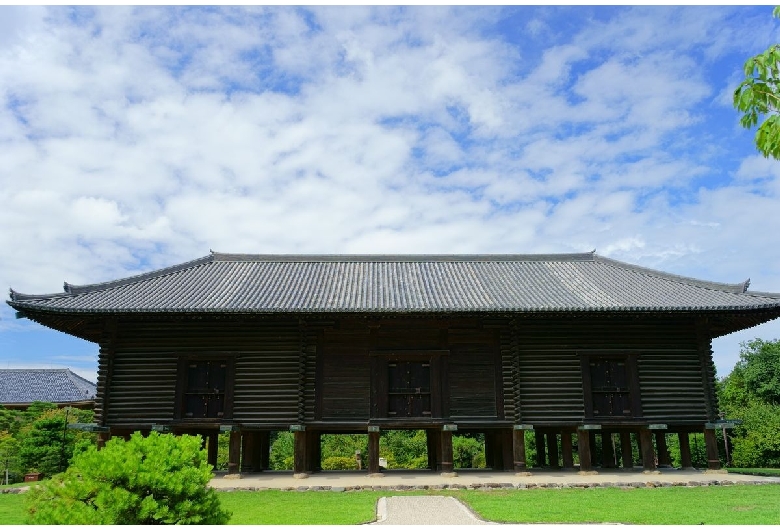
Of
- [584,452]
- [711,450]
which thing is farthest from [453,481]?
[711,450]

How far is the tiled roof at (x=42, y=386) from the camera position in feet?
142

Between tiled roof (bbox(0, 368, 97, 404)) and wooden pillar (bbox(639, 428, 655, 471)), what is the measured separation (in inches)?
1537

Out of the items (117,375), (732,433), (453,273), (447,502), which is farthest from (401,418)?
(732,433)

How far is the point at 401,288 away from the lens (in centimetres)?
2175

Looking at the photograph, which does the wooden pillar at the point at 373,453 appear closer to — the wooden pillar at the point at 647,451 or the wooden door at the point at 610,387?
the wooden door at the point at 610,387

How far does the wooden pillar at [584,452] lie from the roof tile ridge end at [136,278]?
54.8 ft

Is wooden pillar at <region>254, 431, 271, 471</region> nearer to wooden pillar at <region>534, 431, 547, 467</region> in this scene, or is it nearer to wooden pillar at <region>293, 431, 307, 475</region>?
wooden pillar at <region>293, 431, 307, 475</region>

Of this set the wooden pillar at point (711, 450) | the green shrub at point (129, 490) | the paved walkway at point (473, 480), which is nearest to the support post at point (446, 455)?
the paved walkway at point (473, 480)

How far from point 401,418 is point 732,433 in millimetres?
20615

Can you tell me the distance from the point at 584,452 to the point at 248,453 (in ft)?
39.6

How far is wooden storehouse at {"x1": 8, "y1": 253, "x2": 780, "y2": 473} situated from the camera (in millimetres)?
18641

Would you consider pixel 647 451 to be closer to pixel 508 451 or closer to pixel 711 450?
pixel 711 450

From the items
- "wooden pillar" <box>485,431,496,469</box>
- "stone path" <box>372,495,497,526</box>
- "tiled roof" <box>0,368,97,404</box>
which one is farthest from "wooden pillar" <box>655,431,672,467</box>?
"tiled roof" <box>0,368,97,404</box>

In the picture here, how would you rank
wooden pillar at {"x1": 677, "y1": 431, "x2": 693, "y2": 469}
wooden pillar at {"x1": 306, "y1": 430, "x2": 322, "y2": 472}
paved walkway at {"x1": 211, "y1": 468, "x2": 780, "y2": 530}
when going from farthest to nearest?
wooden pillar at {"x1": 677, "y1": 431, "x2": 693, "y2": 469} < wooden pillar at {"x1": 306, "y1": 430, "x2": 322, "y2": 472} < paved walkway at {"x1": 211, "y1": 468, "x2": 780, "y2": 530}
